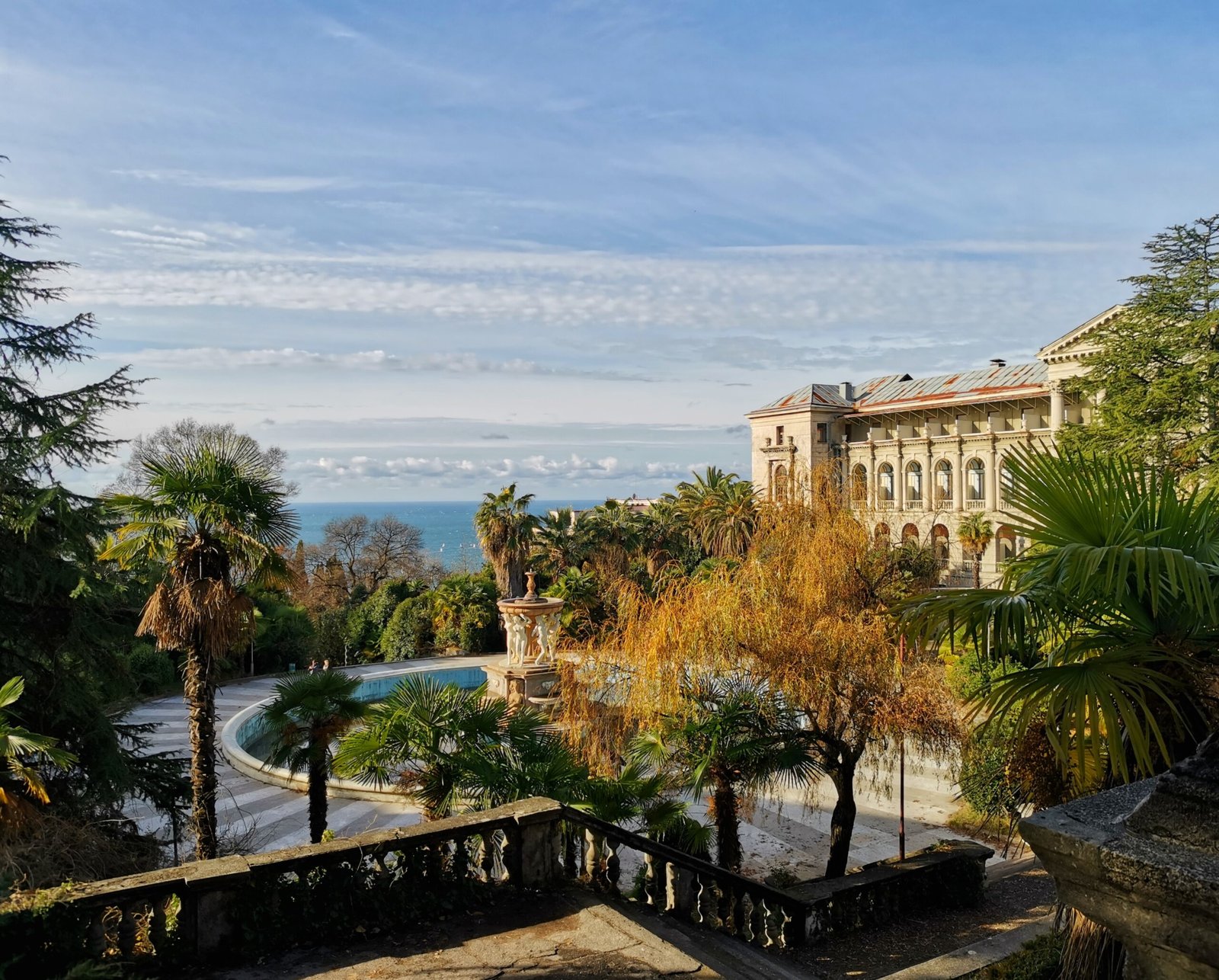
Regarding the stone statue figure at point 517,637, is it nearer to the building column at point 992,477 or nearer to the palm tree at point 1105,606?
the palm tree at point 1105,606

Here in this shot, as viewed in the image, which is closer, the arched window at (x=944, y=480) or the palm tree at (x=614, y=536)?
the palm tree at (x=614, y=536)

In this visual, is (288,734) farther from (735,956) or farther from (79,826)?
(735,956)

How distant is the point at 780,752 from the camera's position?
12078 mm

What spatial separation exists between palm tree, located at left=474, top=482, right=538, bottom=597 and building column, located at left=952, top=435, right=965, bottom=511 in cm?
2855

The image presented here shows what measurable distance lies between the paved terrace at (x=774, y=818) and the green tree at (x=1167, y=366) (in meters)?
11.1

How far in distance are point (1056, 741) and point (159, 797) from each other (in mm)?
14230

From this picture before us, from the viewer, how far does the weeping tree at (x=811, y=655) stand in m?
12.1

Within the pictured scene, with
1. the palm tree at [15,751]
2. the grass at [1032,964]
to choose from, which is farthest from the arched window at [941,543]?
the palm tree at [15,751]

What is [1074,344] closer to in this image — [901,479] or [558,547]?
[901,479]

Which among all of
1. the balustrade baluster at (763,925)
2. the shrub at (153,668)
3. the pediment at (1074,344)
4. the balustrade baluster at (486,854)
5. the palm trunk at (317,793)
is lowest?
the shrub at (153,668)

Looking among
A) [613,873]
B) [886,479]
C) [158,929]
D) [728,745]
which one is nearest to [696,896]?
[613,873]

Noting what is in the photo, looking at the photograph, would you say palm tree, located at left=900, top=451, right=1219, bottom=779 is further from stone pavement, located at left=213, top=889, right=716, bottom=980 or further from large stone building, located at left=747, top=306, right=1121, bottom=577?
large stone building, located at left=747, top=306, right=1121, bottom=577

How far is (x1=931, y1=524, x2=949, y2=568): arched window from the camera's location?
44656 mm

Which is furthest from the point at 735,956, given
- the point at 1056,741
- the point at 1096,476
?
the point at 1096,476
